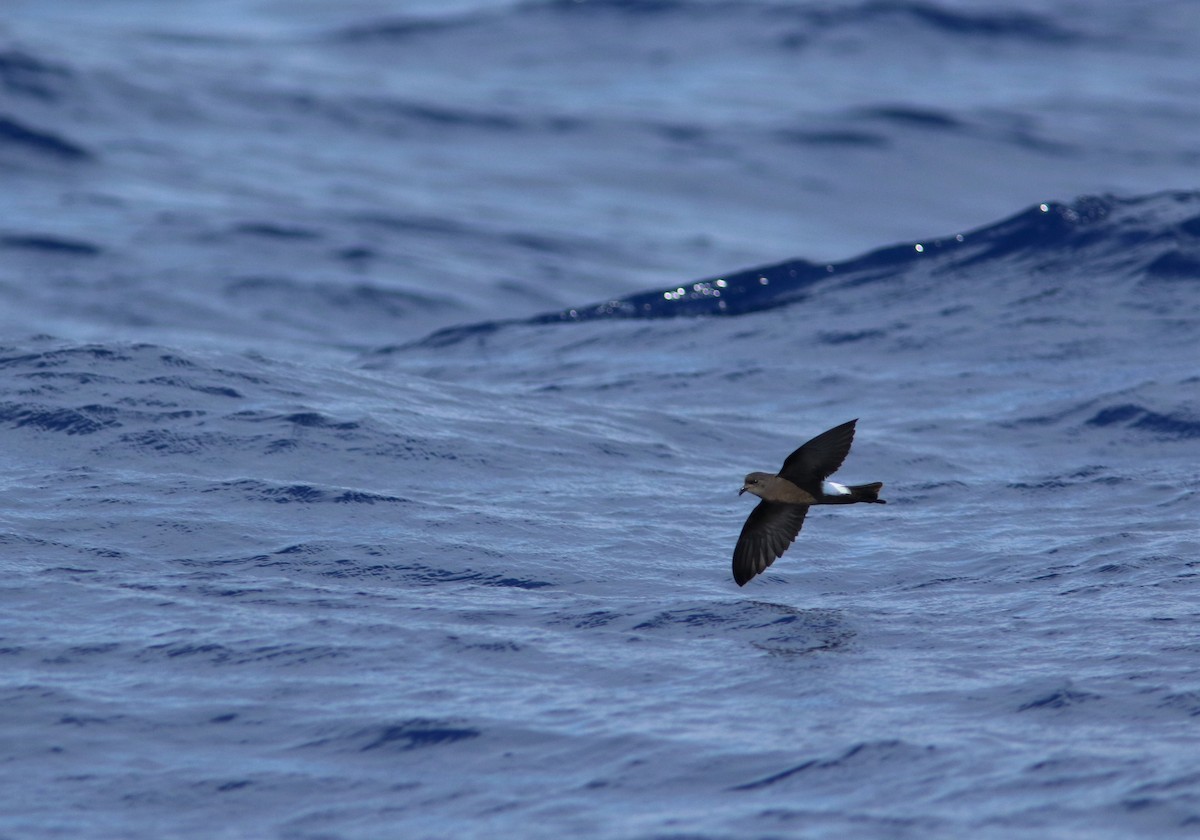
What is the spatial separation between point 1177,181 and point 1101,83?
611 cm

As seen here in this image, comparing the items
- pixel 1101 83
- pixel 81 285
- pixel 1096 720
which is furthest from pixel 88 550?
pixel 1101 83

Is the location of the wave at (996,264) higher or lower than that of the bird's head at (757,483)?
higher

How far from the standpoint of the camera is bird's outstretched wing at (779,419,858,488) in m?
7.69

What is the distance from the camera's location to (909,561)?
9.15 m

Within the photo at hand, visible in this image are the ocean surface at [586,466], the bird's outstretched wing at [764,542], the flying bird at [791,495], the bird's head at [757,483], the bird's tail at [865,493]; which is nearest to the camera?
the ocean surface at [586,466]

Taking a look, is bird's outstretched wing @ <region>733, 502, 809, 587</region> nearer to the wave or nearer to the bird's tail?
the bird's tail

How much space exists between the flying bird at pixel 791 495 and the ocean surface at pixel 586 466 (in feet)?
1.11

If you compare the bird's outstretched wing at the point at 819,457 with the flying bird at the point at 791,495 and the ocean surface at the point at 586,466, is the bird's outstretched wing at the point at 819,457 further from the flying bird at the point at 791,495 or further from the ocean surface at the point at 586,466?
the ocean surface at the point at 586,466

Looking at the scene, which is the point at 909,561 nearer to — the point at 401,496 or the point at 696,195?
the point at 401,496

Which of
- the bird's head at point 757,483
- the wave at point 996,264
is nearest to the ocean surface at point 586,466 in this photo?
the wave at point 996,264

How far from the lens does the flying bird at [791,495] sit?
304 inches

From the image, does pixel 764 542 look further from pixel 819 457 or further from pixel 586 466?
pixel 586 466

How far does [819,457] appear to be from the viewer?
7.79 metres

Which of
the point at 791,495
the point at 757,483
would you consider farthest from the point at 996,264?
the point at 757,483
